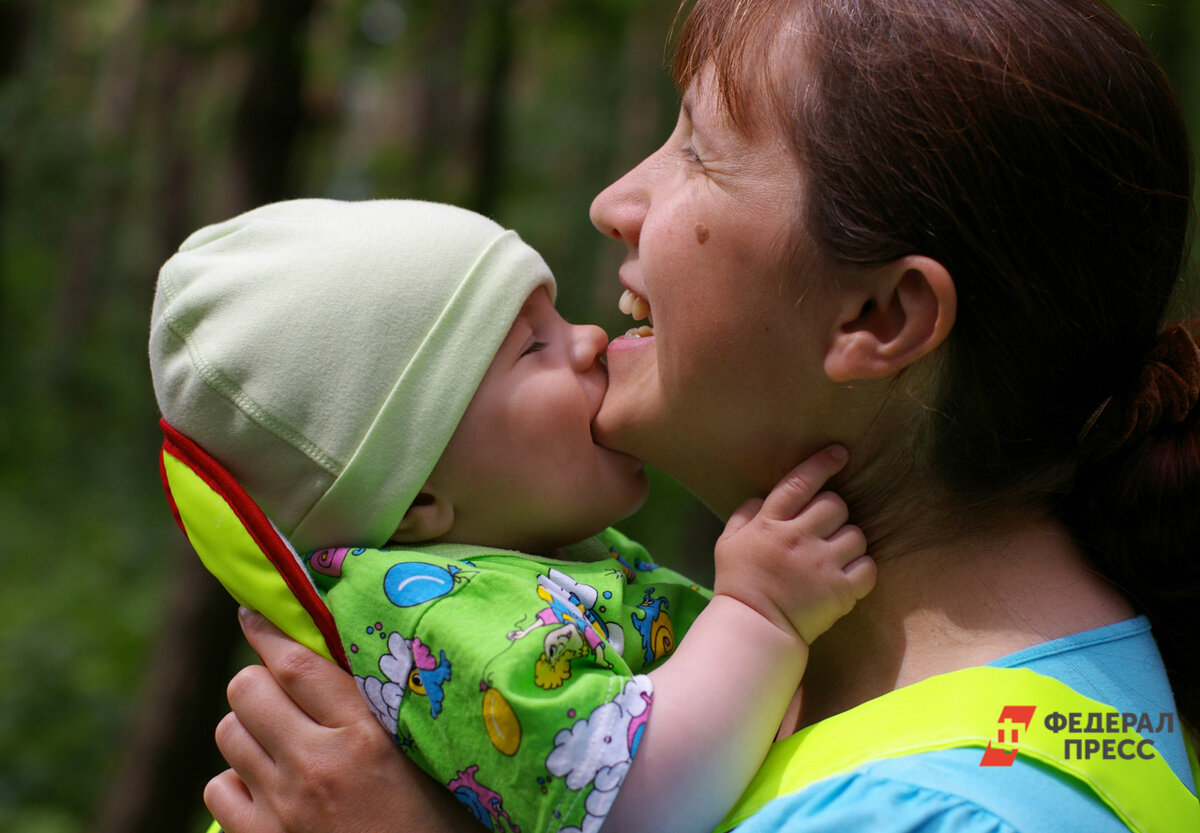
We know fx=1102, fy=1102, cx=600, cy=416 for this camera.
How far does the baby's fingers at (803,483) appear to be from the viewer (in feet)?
5.77

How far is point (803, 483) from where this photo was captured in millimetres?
1771

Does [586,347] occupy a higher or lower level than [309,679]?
higher

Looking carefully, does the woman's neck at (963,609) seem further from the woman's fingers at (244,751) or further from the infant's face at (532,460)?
the woman's fingers at (244,751)

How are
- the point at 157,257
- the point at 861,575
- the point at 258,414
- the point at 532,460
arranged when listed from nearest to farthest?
1. the point at 861,575
2. the point at 258,414
3. the point at 532,460
4. the point at 157,257

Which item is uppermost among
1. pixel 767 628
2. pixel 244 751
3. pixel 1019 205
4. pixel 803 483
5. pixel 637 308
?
pixel 1019 205

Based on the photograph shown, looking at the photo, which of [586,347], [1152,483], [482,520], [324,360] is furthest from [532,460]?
[1152,483]

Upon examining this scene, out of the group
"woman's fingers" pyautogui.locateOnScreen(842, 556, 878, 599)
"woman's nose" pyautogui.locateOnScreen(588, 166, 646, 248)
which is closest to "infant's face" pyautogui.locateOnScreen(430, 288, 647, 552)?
"woman's nose" pyautogui.locateOnScreen(588, 166, 646, 248)

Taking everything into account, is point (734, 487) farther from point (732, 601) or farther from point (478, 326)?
point (478, 326)

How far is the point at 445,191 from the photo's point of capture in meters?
7.51

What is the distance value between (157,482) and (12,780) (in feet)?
16.2

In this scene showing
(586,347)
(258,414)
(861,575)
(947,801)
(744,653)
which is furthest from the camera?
(586,347)

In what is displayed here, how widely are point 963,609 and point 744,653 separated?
0.36 metres

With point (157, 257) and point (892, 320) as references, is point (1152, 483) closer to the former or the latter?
point (892, 320)

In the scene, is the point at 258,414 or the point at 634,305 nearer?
the point at 258,414
